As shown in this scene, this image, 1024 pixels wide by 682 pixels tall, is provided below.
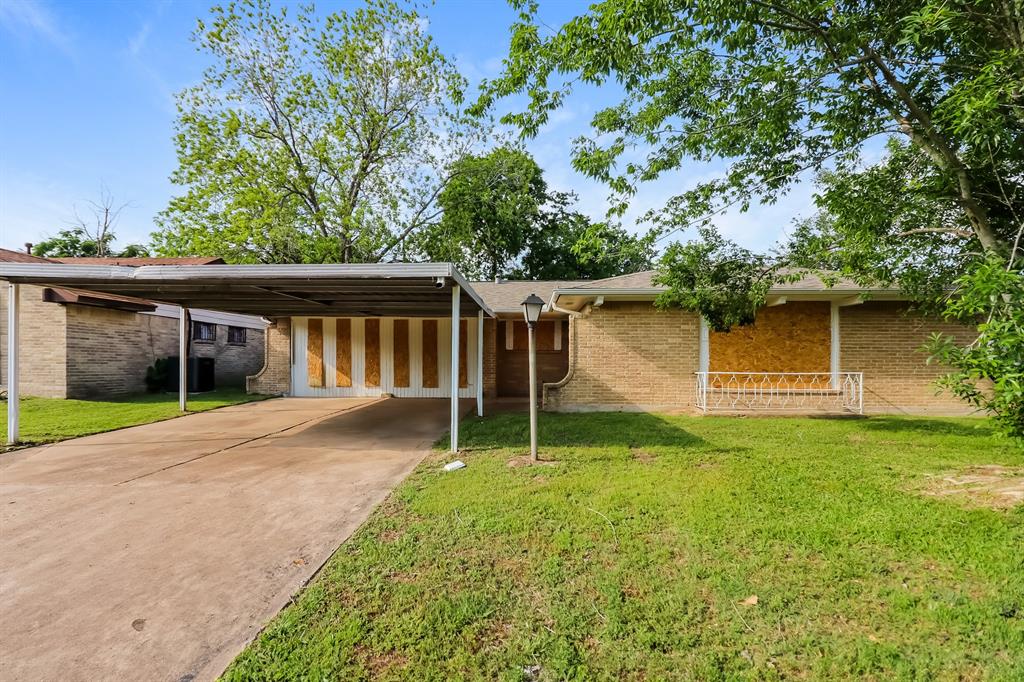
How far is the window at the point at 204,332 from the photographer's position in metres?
15.7

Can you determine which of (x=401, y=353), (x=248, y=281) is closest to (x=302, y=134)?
(x=401, y=353)

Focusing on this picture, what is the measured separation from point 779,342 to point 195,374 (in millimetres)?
16410

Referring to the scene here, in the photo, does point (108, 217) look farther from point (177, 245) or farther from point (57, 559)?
point (57, 559)

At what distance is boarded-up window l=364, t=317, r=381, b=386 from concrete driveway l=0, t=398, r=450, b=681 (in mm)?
6046

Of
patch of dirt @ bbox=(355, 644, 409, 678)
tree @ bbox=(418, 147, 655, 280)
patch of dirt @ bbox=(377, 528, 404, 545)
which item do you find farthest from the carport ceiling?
tree @ bbox=(418, 147, 655, 280)

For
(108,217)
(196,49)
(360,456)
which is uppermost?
(196,49)

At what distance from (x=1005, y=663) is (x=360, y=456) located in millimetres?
6138

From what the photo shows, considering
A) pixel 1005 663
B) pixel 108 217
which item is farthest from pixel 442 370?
pixel 108 217

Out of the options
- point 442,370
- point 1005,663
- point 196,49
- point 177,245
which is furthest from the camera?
point 177,245

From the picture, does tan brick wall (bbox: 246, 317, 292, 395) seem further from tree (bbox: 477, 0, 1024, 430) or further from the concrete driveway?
tree (bbox: 477, 0, 1024, 430)

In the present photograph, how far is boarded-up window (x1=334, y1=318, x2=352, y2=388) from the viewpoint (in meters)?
13.6

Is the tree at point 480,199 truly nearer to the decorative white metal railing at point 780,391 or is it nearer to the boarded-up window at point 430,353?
the boarded-up window at point 430,353

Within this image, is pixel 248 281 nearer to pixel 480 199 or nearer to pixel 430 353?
pixel 430 353

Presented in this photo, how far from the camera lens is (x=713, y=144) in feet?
22.2
